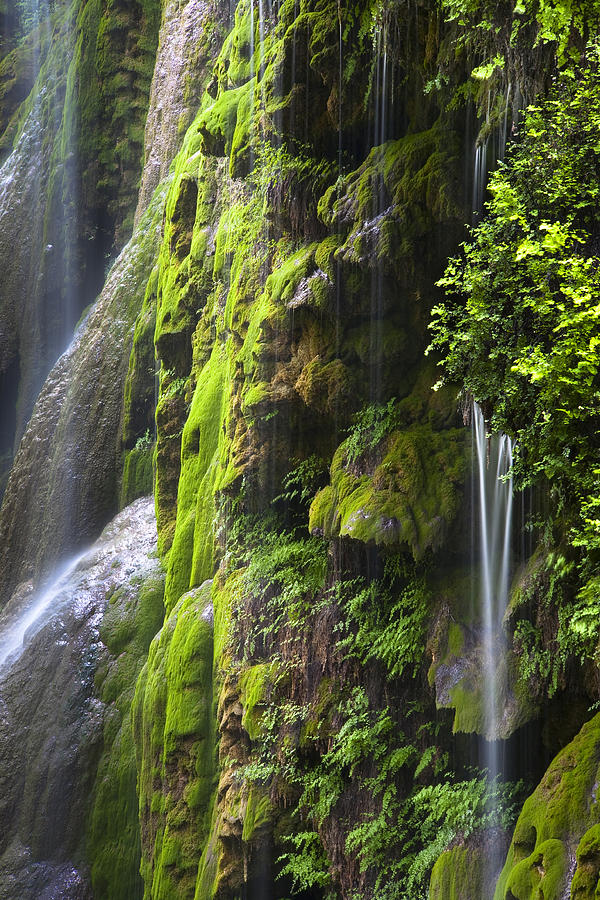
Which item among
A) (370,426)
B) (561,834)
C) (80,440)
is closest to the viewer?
(561,834)

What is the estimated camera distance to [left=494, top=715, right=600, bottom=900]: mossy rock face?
423 centimetres

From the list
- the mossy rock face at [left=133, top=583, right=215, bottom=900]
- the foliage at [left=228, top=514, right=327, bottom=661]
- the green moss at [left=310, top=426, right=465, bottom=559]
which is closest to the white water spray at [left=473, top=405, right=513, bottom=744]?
the green moss at [left=310, top=426, right=465, bottom=559]

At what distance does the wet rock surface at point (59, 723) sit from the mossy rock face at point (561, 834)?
835 cm

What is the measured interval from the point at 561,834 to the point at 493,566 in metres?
2.03

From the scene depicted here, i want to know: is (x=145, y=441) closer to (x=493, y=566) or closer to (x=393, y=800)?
(x=393, y=800)

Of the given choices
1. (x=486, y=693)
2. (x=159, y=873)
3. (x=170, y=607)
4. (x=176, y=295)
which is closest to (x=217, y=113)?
(x=176, y=295)

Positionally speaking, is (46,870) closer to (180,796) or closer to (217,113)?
(180,796)

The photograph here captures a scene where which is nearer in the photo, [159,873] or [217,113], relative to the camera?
[159,873]

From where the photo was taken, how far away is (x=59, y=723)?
12.5 m

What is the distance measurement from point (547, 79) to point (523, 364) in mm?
2420

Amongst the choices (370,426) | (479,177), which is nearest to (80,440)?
(370,426)

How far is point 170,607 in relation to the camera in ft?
36.9

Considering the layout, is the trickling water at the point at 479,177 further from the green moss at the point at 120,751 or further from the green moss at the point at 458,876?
the green moss at the point at 120,751

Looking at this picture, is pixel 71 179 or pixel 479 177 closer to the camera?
pixel 479 177
